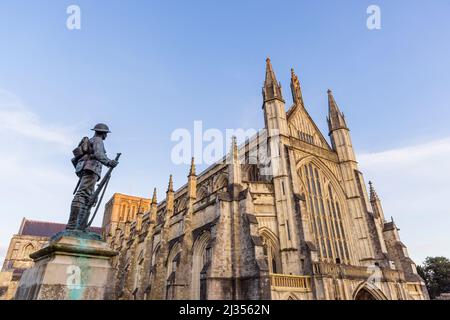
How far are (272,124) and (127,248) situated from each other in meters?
21.3

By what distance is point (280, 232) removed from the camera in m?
17.7

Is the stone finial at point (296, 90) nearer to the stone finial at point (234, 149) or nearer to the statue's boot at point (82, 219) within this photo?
the stone finial at point (234, 149)

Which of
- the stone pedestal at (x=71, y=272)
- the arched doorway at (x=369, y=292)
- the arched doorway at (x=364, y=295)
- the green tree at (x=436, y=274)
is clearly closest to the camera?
the stone pedestal at (x=71, y=272)

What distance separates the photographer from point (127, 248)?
31.0 meters

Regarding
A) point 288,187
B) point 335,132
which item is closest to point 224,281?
point 288,187

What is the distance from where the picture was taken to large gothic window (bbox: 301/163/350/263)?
19.6m

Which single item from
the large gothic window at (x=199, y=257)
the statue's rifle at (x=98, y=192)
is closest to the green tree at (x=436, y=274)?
the large gothic window at (x=199, y=257)

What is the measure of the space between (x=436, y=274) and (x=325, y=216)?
3400cm

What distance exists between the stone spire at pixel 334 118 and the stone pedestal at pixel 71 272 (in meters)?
25.1

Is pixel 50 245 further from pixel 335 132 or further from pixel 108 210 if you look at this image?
pixel 108 210

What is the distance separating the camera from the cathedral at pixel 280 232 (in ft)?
50.6

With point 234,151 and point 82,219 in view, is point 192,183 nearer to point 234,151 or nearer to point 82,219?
point 234,151
